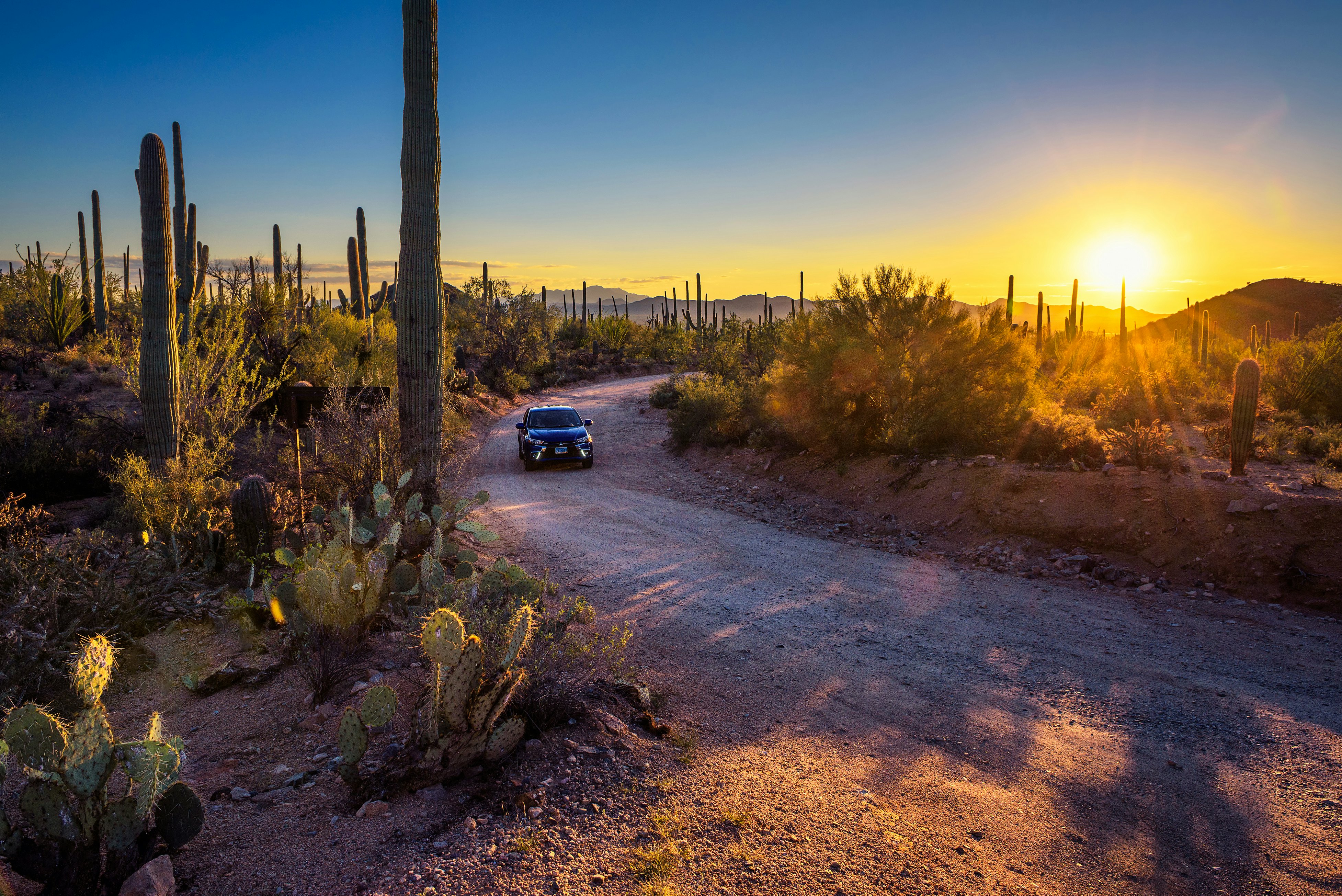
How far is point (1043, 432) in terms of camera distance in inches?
445

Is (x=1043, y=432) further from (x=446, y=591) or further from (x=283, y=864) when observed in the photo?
(x=283, y=864)

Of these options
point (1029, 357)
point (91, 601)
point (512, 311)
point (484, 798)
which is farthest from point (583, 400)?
point (484, 798)

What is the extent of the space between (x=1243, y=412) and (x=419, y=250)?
1166cm

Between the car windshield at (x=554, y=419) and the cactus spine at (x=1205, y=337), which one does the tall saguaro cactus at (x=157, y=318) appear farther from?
the cactus spine at (x=1205, y=337)

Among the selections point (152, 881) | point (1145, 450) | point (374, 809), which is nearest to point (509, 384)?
point (1145, 450)

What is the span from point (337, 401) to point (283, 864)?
7386mm

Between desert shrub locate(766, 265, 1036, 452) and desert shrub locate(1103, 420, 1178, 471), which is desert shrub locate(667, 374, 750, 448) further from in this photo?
desert shrub locate(1103, 420, 1178, 471)

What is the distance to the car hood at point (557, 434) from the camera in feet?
52.7

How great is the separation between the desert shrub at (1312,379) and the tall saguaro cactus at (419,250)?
19.6 meters

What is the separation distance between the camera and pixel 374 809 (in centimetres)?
347

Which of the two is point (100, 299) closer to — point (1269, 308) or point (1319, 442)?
point (1319, 442)

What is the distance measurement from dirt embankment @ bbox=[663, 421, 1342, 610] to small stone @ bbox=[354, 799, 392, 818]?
24.9 feet

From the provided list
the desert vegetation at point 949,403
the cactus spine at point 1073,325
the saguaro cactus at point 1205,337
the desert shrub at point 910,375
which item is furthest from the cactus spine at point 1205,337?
the desert shrub at point 910,375

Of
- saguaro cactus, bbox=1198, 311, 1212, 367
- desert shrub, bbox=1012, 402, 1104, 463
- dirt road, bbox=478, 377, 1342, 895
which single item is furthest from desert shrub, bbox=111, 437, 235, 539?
saguaro cactus, bbox=1198, 311, 1212, 367
